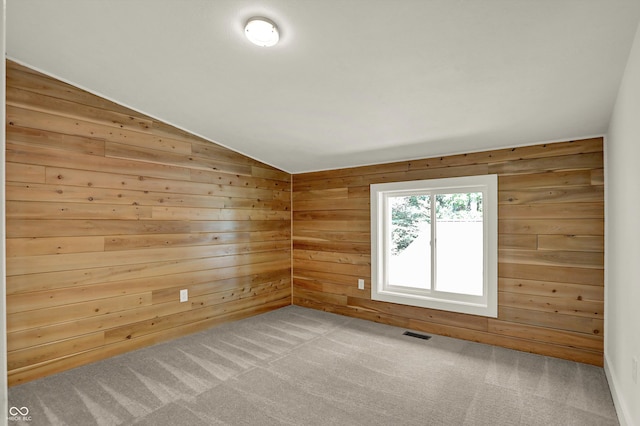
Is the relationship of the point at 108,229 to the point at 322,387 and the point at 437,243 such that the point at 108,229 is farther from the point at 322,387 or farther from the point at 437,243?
the point at 437,243

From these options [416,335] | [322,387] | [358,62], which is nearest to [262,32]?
[358,62]

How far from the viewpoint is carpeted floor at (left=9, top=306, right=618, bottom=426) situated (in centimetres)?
205

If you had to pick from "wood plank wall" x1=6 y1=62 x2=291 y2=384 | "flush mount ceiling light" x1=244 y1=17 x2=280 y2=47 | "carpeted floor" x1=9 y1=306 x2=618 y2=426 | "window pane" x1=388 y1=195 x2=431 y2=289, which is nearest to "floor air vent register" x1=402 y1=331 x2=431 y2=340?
"carpeted floor" x1=9 y1=306 x2=618 y2=426

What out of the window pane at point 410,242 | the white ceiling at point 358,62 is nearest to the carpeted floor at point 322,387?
the window pane at point 410,242

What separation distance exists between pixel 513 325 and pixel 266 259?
9.16 ft

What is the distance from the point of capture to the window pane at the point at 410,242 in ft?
12.0

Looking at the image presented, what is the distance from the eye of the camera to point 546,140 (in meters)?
2.87

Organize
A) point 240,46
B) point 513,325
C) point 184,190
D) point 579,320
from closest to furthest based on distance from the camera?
point 240,46 < point 579,320 < point 513,325 < point 184,190

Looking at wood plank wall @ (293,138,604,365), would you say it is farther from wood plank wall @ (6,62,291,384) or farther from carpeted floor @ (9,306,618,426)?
wood plank wall @ (6,62,291,384)

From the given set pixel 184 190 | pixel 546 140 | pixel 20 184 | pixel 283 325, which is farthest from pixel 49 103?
pixel 546 140

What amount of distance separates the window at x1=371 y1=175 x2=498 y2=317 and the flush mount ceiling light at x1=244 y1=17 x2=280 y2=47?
2299mm

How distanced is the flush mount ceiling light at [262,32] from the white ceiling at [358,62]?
0.04 m

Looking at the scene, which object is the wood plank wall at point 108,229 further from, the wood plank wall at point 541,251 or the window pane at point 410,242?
the wood plank wall at point 541,251

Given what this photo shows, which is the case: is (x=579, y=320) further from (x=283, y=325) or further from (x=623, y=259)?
(x=283, y=325)
